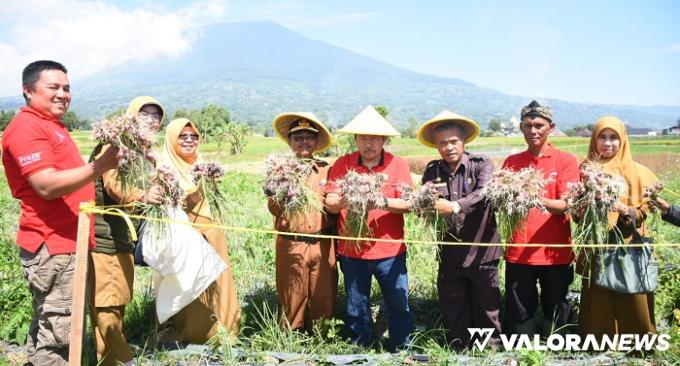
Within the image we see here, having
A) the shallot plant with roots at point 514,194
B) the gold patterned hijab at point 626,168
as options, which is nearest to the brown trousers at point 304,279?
the shallot plant with roots at point 514,194

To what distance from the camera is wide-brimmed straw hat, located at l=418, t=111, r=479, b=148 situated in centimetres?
365

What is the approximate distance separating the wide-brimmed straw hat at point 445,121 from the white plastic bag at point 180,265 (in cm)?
189

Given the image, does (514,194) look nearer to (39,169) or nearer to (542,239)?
(542,239)

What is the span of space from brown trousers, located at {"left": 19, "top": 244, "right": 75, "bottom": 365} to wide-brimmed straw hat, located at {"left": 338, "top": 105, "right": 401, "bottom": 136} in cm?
204

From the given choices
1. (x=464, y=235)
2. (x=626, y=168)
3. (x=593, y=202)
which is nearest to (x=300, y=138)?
(x=464, y=235)

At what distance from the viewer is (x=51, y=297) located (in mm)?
2971

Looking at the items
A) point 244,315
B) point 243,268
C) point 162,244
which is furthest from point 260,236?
point 162,244

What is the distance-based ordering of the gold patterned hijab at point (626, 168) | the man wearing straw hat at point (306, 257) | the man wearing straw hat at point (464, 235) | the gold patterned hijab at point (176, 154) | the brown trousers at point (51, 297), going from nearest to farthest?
1. the brown trousers at point (51, 297)
2. the gold patterned hijab at point (626, 168)
3. the man wearing straw hat at point (464, 235)
4. the gold patterned hijab at point (176, 154)
5. the man wearing straw hat at point (306, 257)

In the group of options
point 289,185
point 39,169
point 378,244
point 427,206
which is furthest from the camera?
point 378,244

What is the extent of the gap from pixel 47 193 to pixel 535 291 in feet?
11.0

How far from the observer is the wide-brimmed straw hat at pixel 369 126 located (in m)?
3.63

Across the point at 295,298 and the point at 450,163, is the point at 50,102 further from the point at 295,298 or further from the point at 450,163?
the point at 450,163

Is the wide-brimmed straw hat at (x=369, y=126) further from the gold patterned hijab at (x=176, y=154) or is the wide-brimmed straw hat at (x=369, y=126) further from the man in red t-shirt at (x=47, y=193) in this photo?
the man in red t-shirt at (x=47, y=193)

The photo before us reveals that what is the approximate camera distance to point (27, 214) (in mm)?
2928
